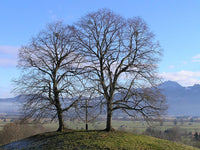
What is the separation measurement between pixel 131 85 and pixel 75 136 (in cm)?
690

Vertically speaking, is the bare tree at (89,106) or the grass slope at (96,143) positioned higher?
the bare tree at (89,106)

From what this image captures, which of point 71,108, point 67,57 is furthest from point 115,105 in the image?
point 67,57

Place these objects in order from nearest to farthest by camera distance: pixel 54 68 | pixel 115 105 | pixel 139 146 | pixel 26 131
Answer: pixel 139 146
pixel 115 105
pixel 54 68
pixel 26 131

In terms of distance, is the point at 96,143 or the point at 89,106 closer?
the point at 96,143

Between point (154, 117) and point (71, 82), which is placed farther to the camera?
point (71, 82)

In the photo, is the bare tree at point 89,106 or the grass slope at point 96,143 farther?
the bare tree at point 89,106

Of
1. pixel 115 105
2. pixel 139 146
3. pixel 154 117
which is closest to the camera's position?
pixel 139 146

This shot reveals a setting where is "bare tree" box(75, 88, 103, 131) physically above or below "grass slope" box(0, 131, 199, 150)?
above

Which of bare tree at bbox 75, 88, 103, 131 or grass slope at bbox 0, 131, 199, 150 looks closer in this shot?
grass slope at bbox 0, 131, 199, 150

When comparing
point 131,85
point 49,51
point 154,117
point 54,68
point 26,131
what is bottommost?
point 26,131

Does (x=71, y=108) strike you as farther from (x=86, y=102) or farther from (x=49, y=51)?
(x=49, y=51)

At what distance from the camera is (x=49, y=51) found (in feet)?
78.9

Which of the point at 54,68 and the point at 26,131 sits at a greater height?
the point at 54,68

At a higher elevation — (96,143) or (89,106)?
(89,106)
